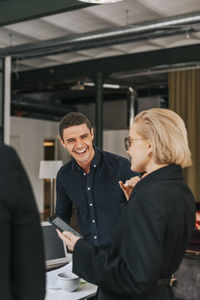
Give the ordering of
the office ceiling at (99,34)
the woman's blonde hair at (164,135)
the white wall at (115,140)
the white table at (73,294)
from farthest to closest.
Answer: the white wall at (115,140) → the office ceiling at (99,34) → the white table at (73,294) → the woman's blonde hair at (164,135)

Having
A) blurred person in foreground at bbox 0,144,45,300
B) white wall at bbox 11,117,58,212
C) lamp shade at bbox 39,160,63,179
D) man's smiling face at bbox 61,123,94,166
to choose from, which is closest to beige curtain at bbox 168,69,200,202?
lamp shade at bbox 39,160,63,179

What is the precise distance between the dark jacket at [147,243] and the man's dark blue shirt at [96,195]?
95 cm

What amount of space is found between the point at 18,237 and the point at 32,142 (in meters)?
11.3

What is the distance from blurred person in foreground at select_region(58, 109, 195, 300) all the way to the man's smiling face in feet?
3.15

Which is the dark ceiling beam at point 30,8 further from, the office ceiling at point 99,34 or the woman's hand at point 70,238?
the woman's hand at point 70,238

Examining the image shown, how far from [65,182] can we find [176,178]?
124 cm

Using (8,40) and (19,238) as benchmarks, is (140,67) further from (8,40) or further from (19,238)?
(19,238)

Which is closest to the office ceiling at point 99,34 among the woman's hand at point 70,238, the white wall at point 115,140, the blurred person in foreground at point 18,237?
the white wall at point 115,140

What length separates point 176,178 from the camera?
156 centimetres

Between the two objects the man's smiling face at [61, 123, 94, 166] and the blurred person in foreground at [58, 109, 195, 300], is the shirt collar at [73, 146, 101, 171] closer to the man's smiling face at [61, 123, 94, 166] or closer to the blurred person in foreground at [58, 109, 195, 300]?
the man's smiling face at [61, 123, 94, 166]

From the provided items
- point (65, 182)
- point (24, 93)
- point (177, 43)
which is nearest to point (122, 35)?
→ point (177, 43)

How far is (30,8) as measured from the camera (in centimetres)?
528

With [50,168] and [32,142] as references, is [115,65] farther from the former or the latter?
[32,142]

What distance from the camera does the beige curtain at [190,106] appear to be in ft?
28.9
